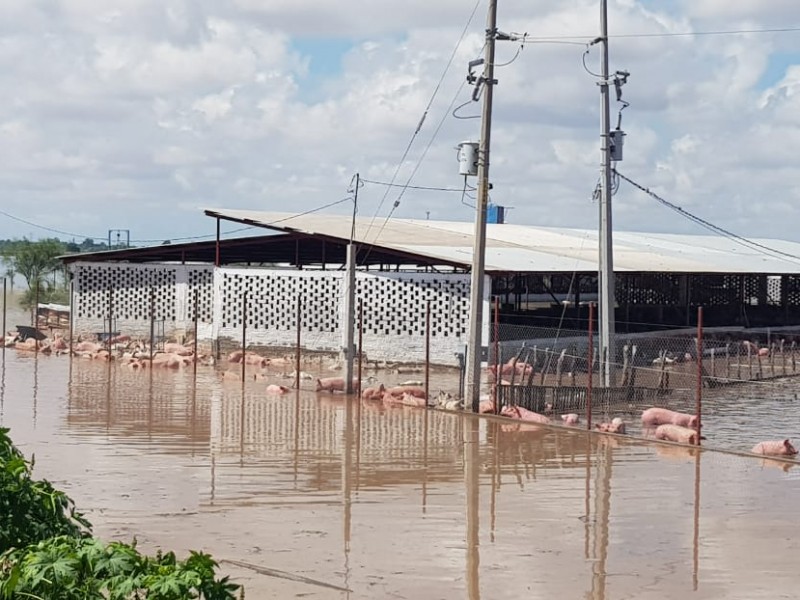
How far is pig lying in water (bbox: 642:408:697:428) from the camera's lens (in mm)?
20500

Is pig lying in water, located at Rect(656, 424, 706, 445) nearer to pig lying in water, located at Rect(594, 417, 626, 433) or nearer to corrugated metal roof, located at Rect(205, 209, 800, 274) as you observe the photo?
pig lying in water, located at Rect(594, 417, 626, 433)

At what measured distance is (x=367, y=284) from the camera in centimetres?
3197

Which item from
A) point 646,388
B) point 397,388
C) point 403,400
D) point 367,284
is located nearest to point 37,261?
point 367,284

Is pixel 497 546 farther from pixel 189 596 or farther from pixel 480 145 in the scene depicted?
pixel 480 145

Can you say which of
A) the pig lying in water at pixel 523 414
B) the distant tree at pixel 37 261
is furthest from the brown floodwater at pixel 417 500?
the distant tree at pixel 37 261

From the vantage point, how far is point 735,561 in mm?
12023

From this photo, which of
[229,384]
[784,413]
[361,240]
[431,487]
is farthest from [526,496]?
[361,240]

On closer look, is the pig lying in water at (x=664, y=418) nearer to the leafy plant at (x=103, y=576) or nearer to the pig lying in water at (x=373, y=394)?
the pig lying in water at (x=373, y=394)

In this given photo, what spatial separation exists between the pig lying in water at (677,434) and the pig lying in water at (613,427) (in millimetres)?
605

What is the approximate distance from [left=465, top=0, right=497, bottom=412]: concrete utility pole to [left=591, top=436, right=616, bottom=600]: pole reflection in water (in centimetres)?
306

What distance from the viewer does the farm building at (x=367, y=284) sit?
3116cm

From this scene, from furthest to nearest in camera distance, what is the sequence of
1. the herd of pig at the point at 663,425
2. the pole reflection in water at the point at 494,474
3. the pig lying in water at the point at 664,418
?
1. the pig lying in water at the point at 664,418
2. the herd of pig at the point at 663,425
3. the pole reflection in water at the point at 494,474

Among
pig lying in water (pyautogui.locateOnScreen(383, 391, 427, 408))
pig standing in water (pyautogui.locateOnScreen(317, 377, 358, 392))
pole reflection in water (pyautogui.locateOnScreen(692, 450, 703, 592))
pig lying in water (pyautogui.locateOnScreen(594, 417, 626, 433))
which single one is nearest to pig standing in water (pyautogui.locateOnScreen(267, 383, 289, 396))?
pig standing in water (pyautogui.locateOnScreen(317, 377, 358, 392))

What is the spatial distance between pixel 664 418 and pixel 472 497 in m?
6.76
